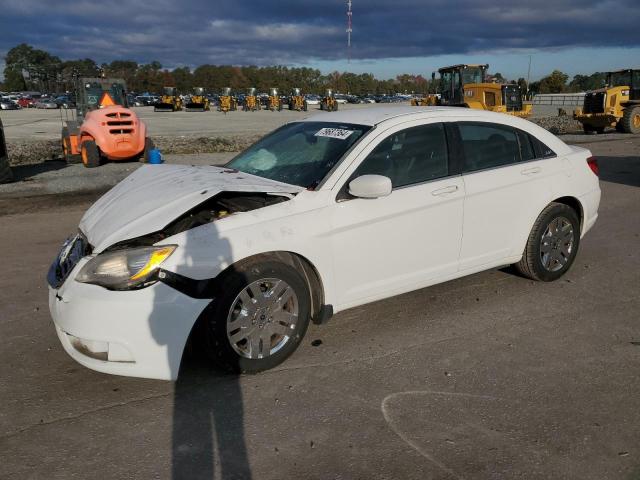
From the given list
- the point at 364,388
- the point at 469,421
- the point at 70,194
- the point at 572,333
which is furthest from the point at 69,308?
the point at 70,194

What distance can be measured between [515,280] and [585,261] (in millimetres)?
1123

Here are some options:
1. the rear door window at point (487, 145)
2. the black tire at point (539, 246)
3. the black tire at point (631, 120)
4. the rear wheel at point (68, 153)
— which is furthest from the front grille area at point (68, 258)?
the black tire at point (631, 120)

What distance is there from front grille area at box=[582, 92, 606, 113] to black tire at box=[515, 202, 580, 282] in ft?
69.2

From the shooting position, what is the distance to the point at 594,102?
23.8 metres

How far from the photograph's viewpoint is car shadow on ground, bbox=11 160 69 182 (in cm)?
1275

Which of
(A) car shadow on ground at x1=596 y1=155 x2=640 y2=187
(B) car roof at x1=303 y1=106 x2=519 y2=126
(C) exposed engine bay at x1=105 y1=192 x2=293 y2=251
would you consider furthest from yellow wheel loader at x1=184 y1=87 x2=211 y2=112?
(C) exposed engine bay at x1=105 y1=192 x2=293 y2=251

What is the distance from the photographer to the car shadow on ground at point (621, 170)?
37.2ft

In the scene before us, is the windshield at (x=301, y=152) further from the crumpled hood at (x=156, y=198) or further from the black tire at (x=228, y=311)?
the black tire at (x=228, y=311)

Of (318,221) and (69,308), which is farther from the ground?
(318,221)

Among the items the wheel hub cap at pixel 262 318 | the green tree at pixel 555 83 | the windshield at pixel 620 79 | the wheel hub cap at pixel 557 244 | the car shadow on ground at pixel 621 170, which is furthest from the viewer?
the green tree at pixel 555 83

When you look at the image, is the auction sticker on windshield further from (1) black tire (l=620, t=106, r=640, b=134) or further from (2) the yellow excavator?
(1) black tire (l=620, t=106, r=640, b=134)

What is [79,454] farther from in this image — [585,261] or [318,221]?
[585,261]

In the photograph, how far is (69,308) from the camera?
10.6ft

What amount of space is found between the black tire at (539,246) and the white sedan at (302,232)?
14 millimetres
